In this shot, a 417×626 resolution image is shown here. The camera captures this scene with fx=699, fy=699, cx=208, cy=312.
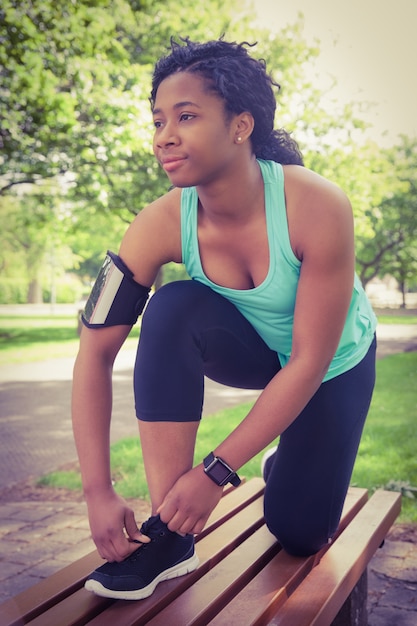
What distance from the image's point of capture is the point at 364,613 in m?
2.00

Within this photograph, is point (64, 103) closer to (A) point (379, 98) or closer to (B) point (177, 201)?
(B) point (177, 201)

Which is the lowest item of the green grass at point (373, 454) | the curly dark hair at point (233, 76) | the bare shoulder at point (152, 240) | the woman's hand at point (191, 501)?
the green grass at point (373, 454)

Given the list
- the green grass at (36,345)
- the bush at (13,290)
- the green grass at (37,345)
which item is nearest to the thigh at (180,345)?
the green grass at (37,345)

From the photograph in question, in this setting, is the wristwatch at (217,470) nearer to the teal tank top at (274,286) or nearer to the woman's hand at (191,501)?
the woman's hand at (191,501)

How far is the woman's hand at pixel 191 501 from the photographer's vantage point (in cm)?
140

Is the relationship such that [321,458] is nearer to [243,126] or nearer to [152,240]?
[152,240]

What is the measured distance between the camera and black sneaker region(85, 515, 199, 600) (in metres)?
1.36

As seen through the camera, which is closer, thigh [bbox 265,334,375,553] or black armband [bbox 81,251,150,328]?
black armband [bbox 81,251,150,328]

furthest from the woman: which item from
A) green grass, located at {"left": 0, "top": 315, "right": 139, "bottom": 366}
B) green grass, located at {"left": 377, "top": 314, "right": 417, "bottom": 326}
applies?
green grass, located at {"left": 377, "top": 314, "right": 417, "bottom": 326}

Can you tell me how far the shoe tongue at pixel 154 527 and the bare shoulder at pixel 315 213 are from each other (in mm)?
666

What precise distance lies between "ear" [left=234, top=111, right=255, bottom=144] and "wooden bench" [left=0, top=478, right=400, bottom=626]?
96 centimetres

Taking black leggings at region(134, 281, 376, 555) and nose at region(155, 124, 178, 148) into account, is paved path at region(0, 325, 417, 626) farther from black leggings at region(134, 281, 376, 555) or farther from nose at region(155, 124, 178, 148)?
nose at region(155, 124, 178, 148)

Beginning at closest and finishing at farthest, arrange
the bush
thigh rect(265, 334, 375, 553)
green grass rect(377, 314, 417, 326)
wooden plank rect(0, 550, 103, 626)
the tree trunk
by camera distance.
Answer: wooden plank rect(0, 550, 103, 626) < thigh rect(265, 334, 375, 553) < green grass rect(377, 314, 417, 326) < the bush < the tree trunk

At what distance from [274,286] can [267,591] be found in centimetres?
67
